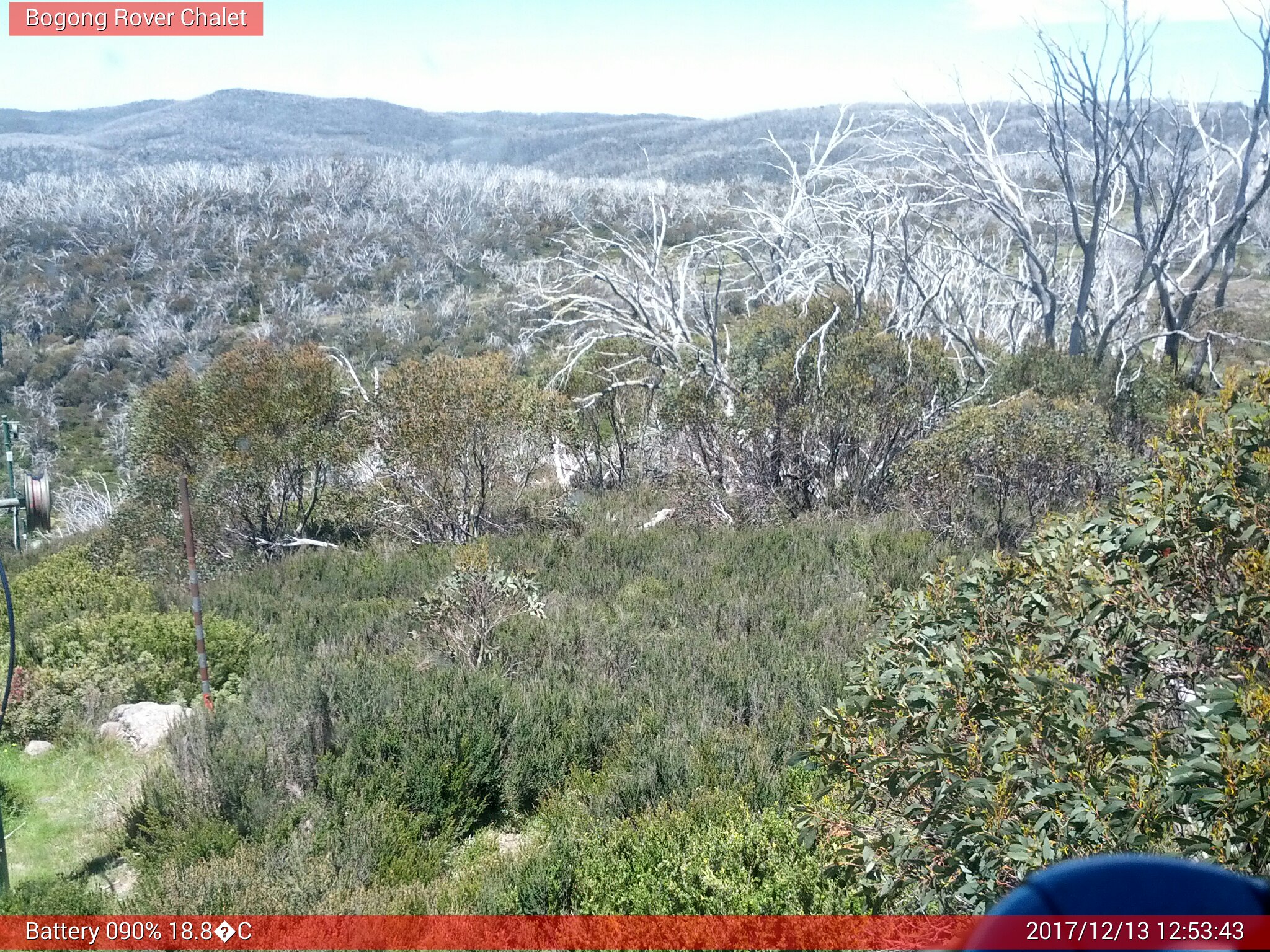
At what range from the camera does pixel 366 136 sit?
7994 cm

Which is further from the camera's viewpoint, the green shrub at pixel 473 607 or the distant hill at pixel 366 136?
the distant hill at pixel 366 136

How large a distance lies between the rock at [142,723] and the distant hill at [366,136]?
53578mm

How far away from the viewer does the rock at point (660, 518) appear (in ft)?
38.3

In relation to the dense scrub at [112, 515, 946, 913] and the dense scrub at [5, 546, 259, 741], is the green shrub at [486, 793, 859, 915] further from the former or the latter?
the dense scrub at [5, 546, 259, 741]

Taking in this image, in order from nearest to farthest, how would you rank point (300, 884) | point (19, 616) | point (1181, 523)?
1. point (1181, 523)
2. point (300, 884)
3. point (19, 616)

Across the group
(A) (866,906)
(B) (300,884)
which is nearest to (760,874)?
(A) (866,906)

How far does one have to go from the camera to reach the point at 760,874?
3.60 meters

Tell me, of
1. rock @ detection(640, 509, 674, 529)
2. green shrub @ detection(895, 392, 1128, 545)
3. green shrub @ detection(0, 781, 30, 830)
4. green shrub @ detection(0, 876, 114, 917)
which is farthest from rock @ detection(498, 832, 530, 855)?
rock @ detection(640, 509, 674, 529)

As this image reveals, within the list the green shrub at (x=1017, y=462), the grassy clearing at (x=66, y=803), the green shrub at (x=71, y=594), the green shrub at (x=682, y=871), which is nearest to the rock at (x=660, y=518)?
the green shrub at (x=1017, y=462)

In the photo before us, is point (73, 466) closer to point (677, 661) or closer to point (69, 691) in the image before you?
point (69, 691)

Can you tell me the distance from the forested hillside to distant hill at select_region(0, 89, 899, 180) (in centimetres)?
4477

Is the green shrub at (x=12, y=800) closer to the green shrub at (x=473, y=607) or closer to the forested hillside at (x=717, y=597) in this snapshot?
the forested hillside at (x=717, y=597)

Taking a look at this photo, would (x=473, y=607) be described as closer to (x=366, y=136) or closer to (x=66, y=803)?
(x=66, y=803)

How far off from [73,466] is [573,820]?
25.4 meters
